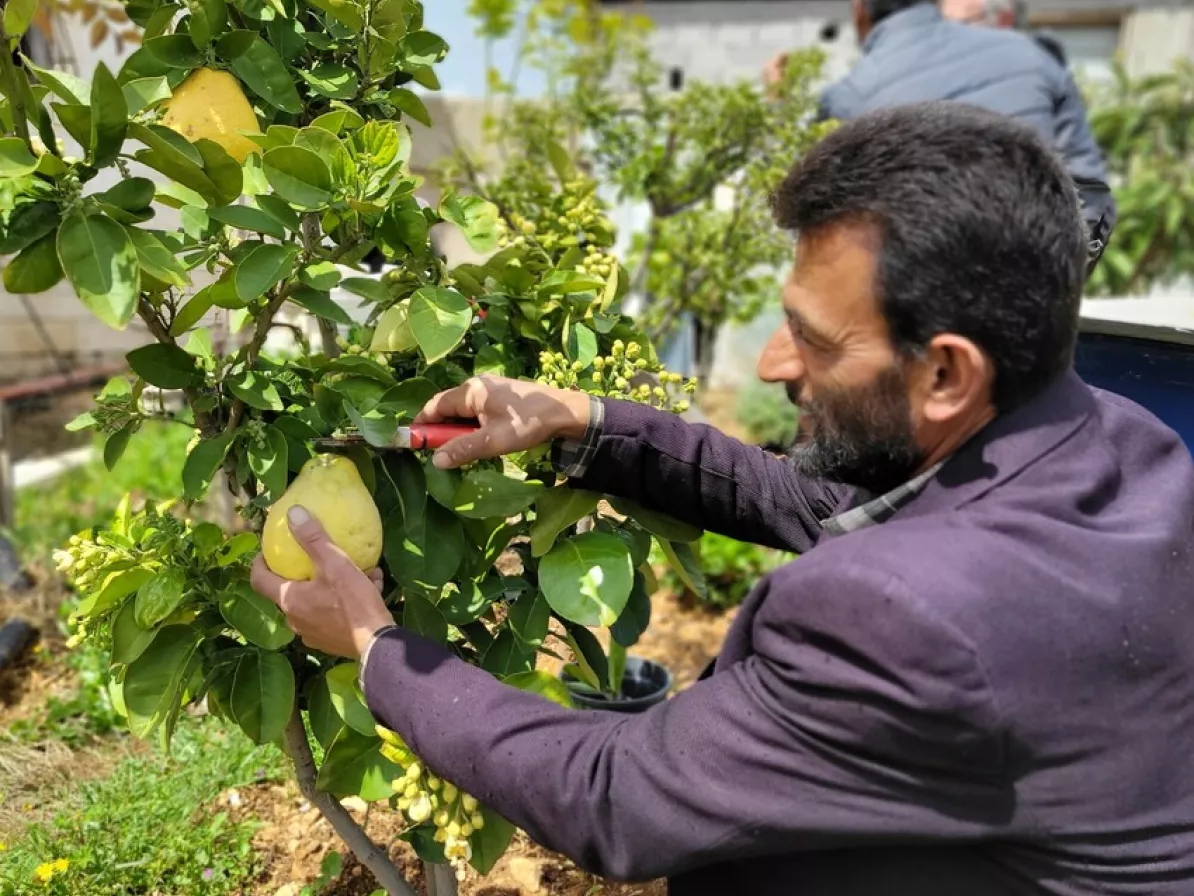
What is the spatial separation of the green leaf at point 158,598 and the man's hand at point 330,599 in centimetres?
15

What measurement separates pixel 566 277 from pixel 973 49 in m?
2.40

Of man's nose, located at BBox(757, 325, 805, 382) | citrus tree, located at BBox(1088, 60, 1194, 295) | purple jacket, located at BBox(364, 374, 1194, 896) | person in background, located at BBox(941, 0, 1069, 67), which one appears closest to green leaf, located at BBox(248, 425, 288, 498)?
purple jacket, located at BBox(364, 374, 1194, 896)

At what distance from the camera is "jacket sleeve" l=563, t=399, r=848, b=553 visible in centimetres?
148

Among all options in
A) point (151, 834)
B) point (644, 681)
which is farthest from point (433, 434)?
point (644, 681)

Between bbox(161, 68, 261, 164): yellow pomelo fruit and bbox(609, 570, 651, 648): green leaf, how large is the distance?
0.85 m

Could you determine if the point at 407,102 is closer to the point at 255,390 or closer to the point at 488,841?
the point at 255,390

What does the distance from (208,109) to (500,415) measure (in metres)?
0.56

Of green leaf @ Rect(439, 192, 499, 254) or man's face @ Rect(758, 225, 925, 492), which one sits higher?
green leaf @ Rect(439, 192, 499, 254)

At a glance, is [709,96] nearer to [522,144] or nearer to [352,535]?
[522,144]

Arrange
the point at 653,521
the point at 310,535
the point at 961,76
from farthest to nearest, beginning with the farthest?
the point at 961,76 < the point at 653,521 < the point at 310,535

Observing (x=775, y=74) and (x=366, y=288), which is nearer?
(x=366, y=288)

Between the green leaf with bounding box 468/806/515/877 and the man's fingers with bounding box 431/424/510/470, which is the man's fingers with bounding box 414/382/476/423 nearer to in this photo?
the man's fingers with bounding box 431/424/510/470

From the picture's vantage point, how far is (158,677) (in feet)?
4.45

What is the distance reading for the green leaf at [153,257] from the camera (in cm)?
112
